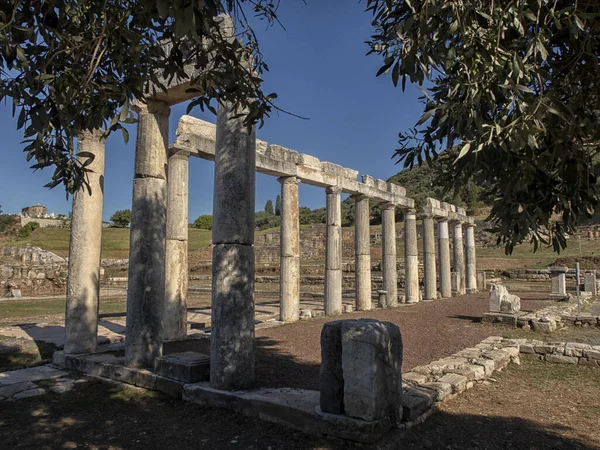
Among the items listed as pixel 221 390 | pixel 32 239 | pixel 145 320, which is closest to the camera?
pixel 221 390

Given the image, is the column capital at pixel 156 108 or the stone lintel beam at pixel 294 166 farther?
the stone lintel beam at pixel 294 166

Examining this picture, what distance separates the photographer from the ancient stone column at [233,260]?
18.8ft

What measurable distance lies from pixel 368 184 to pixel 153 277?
42.1ft

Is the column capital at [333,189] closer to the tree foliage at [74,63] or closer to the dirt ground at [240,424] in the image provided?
the dirt ground at [240,424]

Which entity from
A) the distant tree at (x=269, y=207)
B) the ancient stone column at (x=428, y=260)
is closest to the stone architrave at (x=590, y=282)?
the ancient stone column at (x=428, y=260)

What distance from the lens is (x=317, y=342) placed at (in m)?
10.4

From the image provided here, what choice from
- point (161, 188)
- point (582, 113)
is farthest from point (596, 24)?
point (161, 188)

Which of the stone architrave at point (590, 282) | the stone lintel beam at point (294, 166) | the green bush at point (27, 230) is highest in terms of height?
the green bush at point (27, 230)

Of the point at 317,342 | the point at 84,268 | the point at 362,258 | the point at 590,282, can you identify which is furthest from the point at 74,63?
the point at 590,282

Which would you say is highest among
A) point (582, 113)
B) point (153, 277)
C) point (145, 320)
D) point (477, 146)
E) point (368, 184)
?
point (368, 184)

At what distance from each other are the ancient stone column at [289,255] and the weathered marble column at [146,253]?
7.28 metres

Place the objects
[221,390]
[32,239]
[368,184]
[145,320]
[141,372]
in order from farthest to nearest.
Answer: [32,239], [368,184], [145,320], [141,372], [221,390]

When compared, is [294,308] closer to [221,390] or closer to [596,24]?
[221,390]

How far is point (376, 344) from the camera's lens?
4.47m
